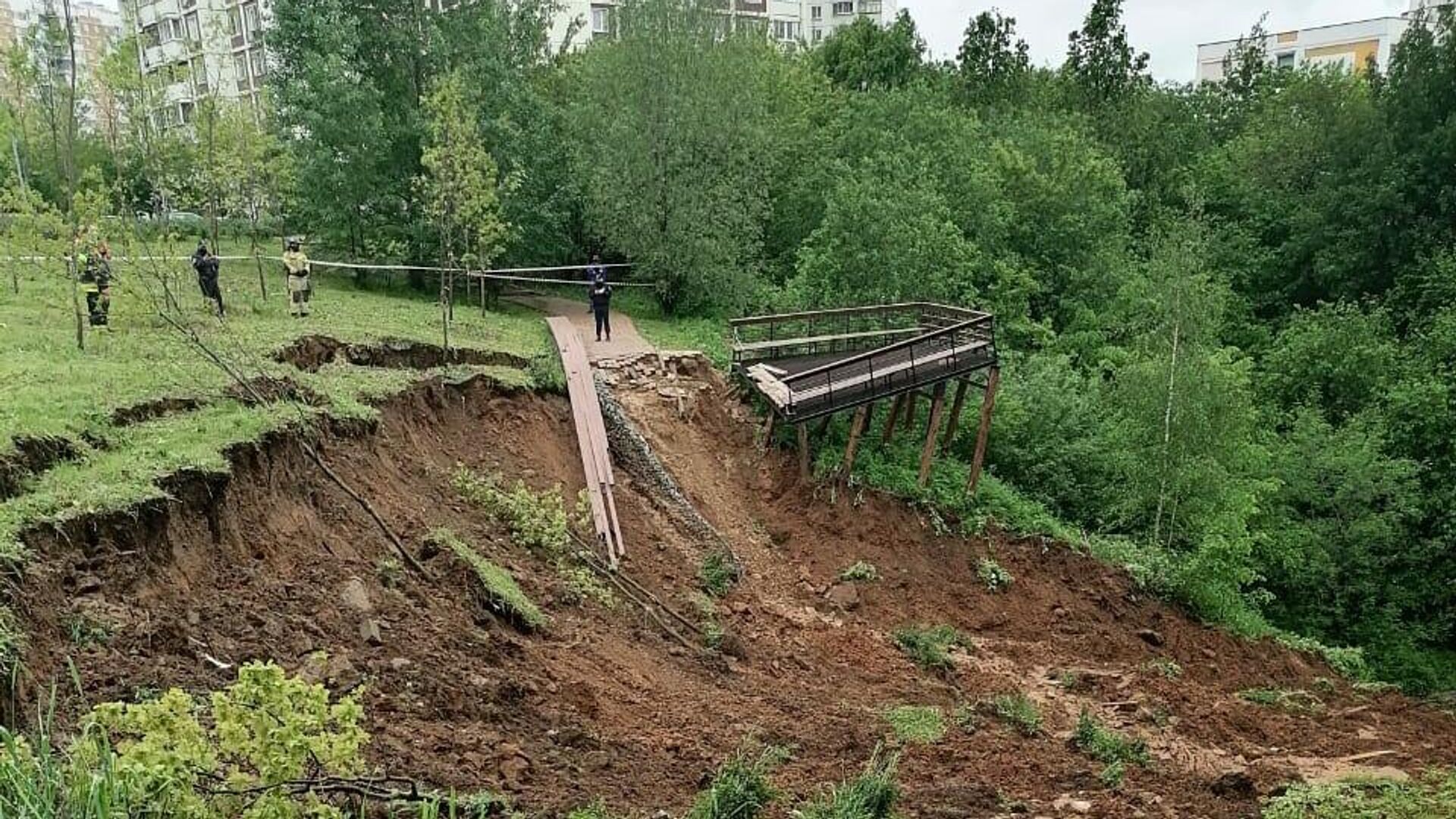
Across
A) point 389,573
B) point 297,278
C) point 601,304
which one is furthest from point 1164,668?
point 297,278

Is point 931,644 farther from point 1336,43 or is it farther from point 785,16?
point 1336,43

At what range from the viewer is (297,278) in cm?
1750

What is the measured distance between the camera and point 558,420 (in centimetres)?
1527

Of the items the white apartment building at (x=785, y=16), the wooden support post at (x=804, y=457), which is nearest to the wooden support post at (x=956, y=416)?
the wooden support post at (x=804, y=457)

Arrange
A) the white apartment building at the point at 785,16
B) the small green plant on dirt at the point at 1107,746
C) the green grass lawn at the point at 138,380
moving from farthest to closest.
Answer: the white apartment building at the point at 785,16, the small green plant on dirt at the point at 1107,746, the green grass lawn at the point at 138,380

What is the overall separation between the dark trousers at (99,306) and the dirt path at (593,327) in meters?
8.15

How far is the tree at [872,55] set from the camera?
37.9 metres

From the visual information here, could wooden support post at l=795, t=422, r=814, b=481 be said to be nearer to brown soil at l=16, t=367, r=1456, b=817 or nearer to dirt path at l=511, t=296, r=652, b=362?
brown soil at l=16, t=367, r=1456, b=817

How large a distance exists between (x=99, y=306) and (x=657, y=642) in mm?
8245

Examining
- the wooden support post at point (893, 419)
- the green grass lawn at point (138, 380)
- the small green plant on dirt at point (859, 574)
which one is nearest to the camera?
the green grass lawn at point (138, 380)

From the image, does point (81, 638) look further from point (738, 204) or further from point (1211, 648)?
point (738, 204)

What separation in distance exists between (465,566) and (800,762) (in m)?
3.84

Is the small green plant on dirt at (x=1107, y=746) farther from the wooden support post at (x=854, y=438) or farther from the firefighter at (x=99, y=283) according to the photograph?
the firefighter at (x=99, y=283)

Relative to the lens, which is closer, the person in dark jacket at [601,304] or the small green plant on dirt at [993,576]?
the small green plant on dirt at [993,576]
